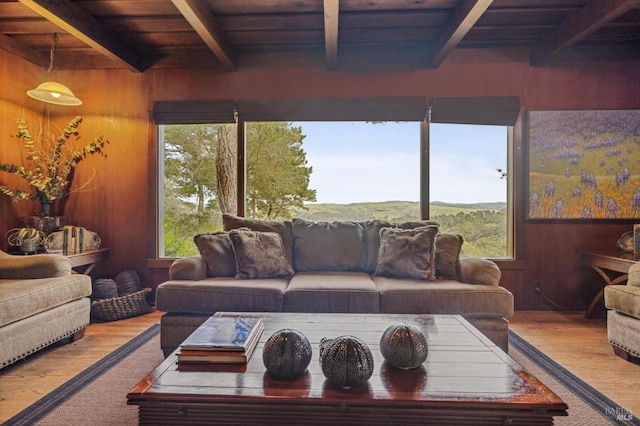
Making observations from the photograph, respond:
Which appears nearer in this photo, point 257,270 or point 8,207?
point 257,270

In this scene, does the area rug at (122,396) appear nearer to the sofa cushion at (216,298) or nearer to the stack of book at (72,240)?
the sofa cushion at (216,298)

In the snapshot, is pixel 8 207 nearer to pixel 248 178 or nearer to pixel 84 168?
pixel 84 168

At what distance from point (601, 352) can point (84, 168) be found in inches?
189

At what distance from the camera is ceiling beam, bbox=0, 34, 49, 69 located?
357 centimetres

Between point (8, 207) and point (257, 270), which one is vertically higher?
point (8, 207)

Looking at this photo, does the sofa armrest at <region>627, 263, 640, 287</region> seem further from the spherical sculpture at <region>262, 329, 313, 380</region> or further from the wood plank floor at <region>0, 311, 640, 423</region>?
the spherical sculpture at <region>262, 329, 313, 380</region>

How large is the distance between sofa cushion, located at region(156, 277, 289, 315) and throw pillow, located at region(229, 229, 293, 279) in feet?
1.08

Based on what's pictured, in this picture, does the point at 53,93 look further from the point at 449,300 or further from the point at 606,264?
the point at 606,264

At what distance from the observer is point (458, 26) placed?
3092 millimetres

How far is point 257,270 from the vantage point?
2912 mm

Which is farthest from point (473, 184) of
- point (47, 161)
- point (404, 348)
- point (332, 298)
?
point (47, 161)

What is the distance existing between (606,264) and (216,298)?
3.21 meters

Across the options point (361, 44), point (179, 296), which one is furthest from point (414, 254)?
Result: point (361, 44)

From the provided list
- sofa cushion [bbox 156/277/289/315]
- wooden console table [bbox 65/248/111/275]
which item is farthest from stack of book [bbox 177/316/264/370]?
wooden console table [bbox 65/248/111/275]
